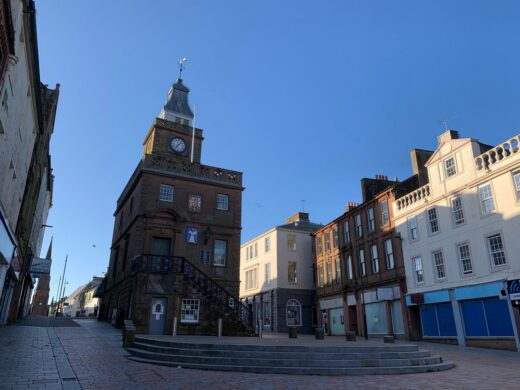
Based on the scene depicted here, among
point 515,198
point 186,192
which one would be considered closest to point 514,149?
point 515,198

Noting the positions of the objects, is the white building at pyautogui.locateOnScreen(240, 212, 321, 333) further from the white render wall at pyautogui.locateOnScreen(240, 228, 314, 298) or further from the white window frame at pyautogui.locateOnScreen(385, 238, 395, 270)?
the white window frame at pyautogui.locateOnScreen(385, 238, 395, 270)

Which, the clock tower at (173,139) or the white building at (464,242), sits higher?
the clock tower at (173,139)

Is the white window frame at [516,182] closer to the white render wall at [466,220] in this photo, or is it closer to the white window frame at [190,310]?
the white render wall at [466,220]

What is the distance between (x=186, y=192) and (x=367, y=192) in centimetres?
1620

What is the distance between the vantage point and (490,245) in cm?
2080

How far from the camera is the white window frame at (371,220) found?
1241 inches

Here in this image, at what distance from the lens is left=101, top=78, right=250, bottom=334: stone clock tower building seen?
847 inches

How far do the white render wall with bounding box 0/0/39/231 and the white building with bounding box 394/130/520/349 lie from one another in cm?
2247

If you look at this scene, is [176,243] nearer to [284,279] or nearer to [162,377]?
[162,377]

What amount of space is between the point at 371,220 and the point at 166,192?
55.7 ft

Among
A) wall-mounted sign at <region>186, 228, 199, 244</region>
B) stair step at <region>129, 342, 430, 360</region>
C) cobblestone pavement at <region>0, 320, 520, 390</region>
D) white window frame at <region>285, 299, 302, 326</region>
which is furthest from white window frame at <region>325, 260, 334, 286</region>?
stair step at <region>129, 342, 430, 360</region>

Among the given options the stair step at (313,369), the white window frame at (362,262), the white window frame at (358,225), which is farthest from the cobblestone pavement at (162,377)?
the white window frame at (358,225)

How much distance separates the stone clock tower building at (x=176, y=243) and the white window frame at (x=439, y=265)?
494 inches

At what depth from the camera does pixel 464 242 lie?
22406mm
